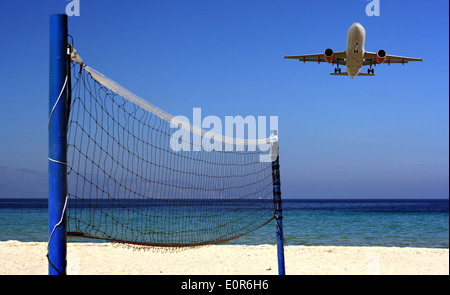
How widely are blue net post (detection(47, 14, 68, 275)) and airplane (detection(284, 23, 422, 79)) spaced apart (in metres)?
20.5

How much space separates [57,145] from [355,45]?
21.4 metres

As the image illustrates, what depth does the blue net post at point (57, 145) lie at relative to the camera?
10.8 feet

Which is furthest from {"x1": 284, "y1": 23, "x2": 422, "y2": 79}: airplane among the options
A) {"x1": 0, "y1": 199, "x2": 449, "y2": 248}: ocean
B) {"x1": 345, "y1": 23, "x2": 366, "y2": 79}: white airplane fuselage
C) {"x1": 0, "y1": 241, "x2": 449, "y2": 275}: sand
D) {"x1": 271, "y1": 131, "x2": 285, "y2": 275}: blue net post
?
{"x1": 271, "y1": 131, "x2": 285, "y2": 275}: blue net post

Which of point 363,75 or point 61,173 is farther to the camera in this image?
point 363,75

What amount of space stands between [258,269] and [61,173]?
7.30 metres

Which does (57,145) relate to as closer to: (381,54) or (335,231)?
(335,231)

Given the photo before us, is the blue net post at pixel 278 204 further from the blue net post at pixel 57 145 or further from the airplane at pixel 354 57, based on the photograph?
the airplane at pixel 354 57

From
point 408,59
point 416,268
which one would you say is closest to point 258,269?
point 416,268

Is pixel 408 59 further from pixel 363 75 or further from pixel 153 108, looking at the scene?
pixel 153 108

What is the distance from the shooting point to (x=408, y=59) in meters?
28.7

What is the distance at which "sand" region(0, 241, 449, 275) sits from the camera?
956cm

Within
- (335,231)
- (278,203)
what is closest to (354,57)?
(335,231)
